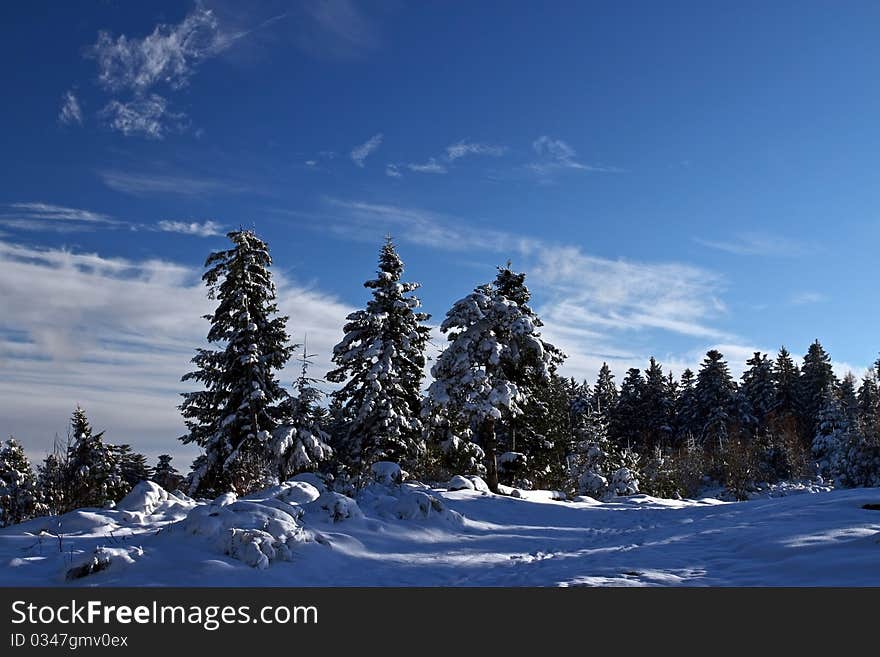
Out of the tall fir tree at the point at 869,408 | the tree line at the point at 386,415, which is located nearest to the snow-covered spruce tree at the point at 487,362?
the tree line at the point at 386,415

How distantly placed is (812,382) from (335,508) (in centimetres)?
6475

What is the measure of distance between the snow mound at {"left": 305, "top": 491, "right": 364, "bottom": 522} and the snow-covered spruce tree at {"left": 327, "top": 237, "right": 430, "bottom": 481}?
1185 cm

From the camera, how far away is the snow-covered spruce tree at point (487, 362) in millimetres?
23844

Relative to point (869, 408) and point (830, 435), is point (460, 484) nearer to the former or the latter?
point (830, 435)

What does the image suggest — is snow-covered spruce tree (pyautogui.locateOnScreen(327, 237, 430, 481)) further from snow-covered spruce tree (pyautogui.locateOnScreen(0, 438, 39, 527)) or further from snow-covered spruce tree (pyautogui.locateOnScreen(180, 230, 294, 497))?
snow-covered spruce tree (pyautogui.locateOnScreen(0, 438, 39, 527))

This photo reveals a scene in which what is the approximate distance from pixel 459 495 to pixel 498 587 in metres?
8.53

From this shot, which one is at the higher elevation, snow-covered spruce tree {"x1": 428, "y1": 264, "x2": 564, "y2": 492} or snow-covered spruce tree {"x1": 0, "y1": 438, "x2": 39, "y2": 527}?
snow-covered spruce tree {"x1": 428, "y1": 264, "x2": 564, "y2": 492}

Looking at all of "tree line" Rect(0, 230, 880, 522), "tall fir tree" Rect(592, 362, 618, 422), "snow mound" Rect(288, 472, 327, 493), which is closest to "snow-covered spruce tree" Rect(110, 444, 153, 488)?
"tree line" Rect(0, 230, 880, 522)

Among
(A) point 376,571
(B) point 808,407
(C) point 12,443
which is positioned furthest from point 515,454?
(B) point 808,407

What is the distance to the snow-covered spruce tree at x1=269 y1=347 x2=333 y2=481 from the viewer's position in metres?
21.6

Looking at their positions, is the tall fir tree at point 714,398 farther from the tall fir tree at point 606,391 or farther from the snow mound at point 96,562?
the snow mound at point 96,562

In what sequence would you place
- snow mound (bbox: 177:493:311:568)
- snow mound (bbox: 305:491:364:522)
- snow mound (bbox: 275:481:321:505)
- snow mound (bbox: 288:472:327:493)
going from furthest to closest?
snow mound (bbox: 288:472:327:493) < snow mound (bbox: 275:481:321:505) < snow mound (bbox: 305:491:364:522) < snow mound (bbox: 177:493:311:568)
